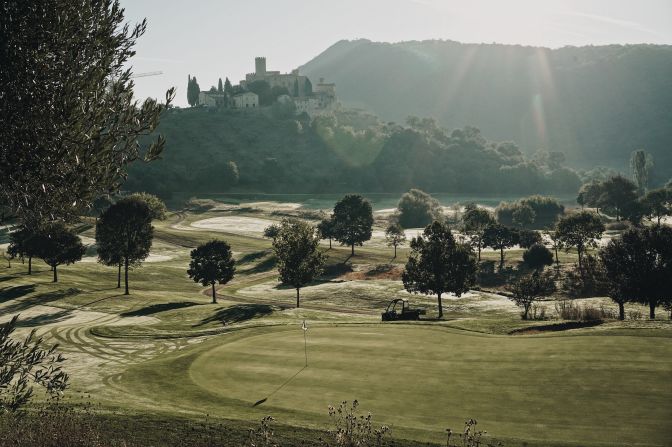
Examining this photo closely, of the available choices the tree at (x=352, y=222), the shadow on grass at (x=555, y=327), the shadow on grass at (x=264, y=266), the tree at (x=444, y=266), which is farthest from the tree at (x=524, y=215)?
the shadow on grass at (x=555, y=327)

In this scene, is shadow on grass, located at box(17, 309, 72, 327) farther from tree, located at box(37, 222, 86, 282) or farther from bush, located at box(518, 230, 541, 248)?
bush, located at box(518, 230, 541, 248)

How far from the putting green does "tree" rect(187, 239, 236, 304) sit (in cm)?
4845

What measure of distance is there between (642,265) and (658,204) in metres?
118

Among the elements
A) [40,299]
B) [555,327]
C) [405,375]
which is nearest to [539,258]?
[555,327]

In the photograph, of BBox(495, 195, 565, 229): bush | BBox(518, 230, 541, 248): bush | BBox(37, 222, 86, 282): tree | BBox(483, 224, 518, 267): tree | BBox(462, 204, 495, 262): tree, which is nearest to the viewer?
BBox(37, 222, 86, 282): tree

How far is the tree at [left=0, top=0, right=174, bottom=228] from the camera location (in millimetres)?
20203

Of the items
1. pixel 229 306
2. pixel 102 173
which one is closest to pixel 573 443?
pixel 102 173

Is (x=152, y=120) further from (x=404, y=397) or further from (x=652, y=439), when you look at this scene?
(x=652, y=439)

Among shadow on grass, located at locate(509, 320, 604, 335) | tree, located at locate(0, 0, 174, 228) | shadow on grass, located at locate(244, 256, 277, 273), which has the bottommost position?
shadow on grass, located at locate(244, 256, 277, 273)

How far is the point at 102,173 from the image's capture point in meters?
22.5

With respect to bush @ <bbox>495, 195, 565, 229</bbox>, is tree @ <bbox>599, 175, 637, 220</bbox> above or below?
above

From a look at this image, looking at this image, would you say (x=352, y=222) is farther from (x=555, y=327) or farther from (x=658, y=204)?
(x=658, y=204)

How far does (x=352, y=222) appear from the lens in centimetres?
13425

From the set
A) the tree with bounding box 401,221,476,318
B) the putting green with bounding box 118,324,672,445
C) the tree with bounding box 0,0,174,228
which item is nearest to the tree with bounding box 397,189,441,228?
the tree with bounding box 401,221,476,318
